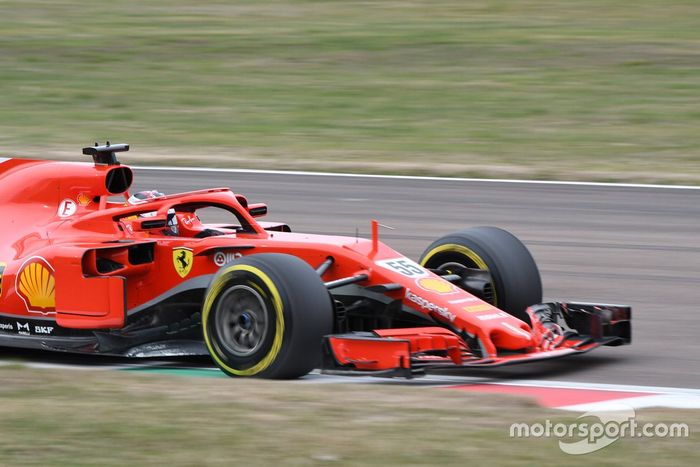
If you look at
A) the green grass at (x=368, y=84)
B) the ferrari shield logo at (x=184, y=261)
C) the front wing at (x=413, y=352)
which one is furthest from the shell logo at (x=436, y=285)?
the green grass at (x=368, y=84)

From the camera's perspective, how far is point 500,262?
344 inches

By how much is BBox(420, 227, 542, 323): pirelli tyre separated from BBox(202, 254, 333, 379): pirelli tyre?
1623mm

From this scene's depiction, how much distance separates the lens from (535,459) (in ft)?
17.8

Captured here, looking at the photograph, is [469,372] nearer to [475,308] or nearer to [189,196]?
[475,308]

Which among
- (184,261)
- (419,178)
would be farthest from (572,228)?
(184,261)

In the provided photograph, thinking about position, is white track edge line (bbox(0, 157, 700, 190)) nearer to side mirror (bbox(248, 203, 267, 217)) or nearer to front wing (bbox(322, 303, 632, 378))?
side mirror (bbox(248, 203, 267, 217))

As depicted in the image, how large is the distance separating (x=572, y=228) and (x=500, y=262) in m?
5.07

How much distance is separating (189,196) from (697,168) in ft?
33.1

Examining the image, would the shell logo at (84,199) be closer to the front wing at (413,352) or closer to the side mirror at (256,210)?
the side mirror at (256,210)

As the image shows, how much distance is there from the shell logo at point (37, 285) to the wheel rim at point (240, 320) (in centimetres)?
141

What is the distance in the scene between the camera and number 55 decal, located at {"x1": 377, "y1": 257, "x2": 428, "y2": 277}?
814 cm

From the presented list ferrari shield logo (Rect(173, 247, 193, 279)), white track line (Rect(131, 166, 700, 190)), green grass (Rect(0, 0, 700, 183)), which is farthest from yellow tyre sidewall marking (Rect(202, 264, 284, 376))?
green grass (Rect(0, 0, 700, 183))

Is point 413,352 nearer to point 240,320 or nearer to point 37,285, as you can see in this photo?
point 240,320

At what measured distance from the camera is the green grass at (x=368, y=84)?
61.5 feet
